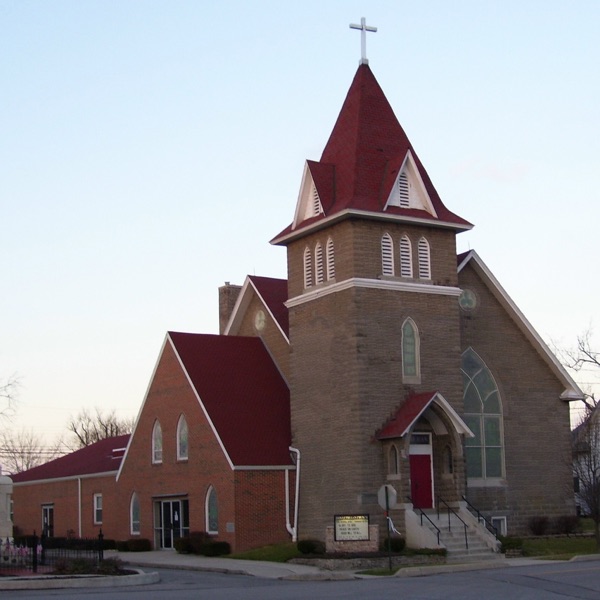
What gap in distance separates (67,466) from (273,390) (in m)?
15.5

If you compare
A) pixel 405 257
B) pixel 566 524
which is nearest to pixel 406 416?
pixel 405 257

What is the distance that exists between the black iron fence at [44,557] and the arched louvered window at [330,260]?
12.4 m

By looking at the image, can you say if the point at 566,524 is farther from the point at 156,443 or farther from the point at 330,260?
the point at 156,443

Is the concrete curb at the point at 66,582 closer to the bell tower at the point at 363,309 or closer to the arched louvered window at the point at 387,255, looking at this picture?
the bell tower at the point at 363,309

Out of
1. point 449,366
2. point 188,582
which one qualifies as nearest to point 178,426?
point 449,366

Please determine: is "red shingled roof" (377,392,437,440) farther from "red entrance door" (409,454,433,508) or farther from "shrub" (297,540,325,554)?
"shrub" (297,540,325,554)

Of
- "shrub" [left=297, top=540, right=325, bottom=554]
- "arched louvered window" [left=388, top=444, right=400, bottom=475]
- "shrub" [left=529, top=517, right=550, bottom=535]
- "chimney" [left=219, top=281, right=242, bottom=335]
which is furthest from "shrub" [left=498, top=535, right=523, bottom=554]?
"chimney" [left=219, top=281, right=242, bottom=335]

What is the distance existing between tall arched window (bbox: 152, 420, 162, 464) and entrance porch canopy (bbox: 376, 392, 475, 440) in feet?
36.2

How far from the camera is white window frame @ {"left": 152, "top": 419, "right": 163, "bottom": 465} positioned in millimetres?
44656

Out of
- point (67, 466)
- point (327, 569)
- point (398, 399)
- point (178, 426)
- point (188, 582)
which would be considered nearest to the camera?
point (188, 582)

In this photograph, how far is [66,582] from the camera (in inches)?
1083

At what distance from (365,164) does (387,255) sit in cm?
349

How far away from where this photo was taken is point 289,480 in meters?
40.0

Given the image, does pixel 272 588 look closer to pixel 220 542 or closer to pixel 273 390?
pixel 220 542
